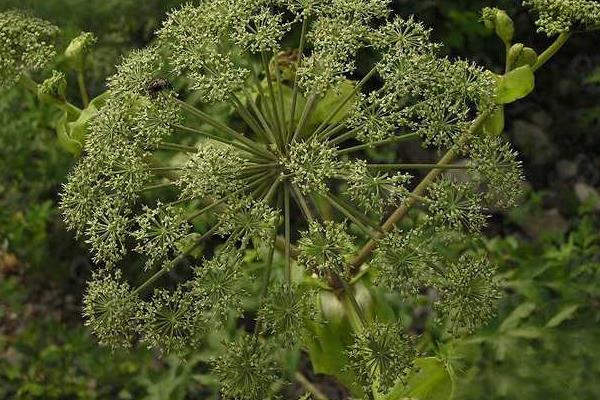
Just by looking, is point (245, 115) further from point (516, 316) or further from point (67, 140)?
point (516, 316)

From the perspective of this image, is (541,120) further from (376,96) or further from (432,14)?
(376,96)

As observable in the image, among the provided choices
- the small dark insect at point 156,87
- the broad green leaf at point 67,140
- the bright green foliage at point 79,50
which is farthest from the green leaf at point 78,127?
the small dark insect at point 156,87

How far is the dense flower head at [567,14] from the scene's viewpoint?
1.96m

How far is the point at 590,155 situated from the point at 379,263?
304cm

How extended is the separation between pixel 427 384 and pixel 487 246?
1464mm

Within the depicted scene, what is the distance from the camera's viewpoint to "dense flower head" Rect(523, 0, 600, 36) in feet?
6.42

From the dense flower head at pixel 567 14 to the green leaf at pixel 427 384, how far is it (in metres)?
0.74

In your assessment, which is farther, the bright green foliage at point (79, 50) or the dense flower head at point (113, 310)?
the bright green foliage at point (79, 50)

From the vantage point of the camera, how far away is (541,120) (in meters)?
4.61

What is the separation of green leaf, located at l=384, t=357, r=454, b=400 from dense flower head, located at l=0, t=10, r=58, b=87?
108cm

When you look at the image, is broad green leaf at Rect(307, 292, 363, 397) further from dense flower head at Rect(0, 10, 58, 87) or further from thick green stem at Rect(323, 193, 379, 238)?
dense flower head at Rect(0, 10, 58, 87)

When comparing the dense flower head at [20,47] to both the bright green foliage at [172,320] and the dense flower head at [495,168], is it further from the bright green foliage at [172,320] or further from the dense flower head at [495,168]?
the dense flower head at [495,168]

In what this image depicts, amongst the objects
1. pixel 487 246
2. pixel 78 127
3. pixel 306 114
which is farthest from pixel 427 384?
pixel 487 246

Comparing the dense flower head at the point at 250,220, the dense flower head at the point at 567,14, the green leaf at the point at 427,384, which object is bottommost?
the green leaf at the point at 427,384
